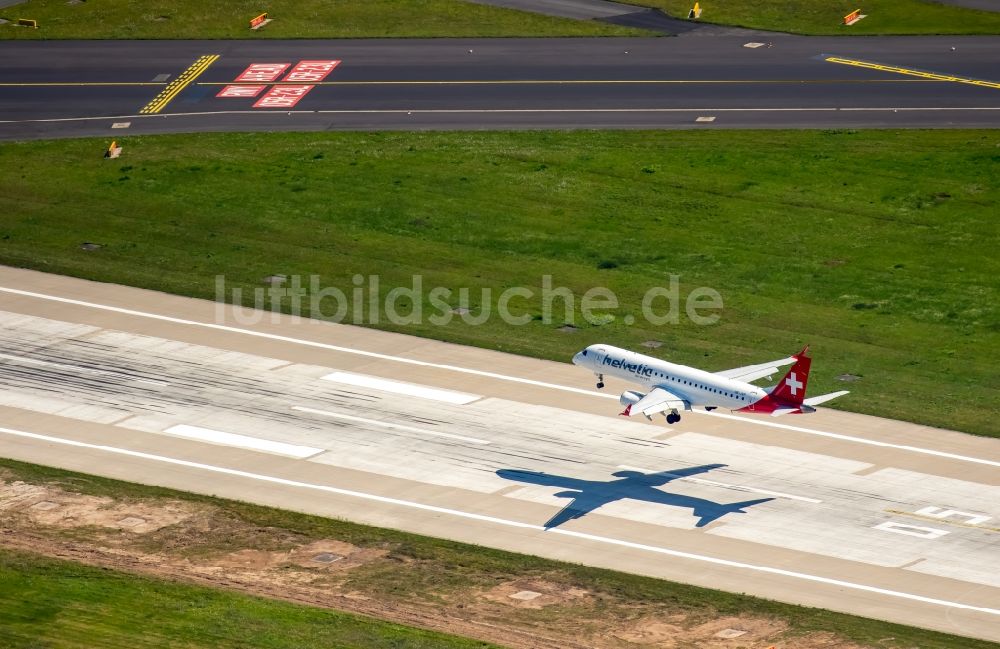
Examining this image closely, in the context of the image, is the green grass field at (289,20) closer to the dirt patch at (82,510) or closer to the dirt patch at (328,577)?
the dirt patch at (82,510)

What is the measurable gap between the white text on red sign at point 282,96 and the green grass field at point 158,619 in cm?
7160

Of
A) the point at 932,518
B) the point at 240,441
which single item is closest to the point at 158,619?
the point at 240,441

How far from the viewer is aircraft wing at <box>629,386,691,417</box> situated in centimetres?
8938

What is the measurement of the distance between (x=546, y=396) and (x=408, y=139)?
1691 inches

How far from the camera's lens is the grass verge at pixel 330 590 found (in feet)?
240

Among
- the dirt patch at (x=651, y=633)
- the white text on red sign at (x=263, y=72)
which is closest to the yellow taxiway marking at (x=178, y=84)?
the white text on red sign at (x=263, y=72)

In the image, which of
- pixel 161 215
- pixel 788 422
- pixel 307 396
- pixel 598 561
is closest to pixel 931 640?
pixel 598 561

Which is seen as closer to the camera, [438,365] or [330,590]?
[330,590]

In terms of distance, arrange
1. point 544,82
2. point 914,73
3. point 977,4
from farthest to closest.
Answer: point 977,4 < point 544,82 < point 914,73

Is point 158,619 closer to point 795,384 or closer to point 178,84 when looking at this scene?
point 795,384

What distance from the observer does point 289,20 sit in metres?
160

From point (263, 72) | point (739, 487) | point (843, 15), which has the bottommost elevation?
point (739, 487)

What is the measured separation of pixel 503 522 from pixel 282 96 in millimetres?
69448

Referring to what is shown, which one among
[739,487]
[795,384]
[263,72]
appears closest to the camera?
[795,384]
